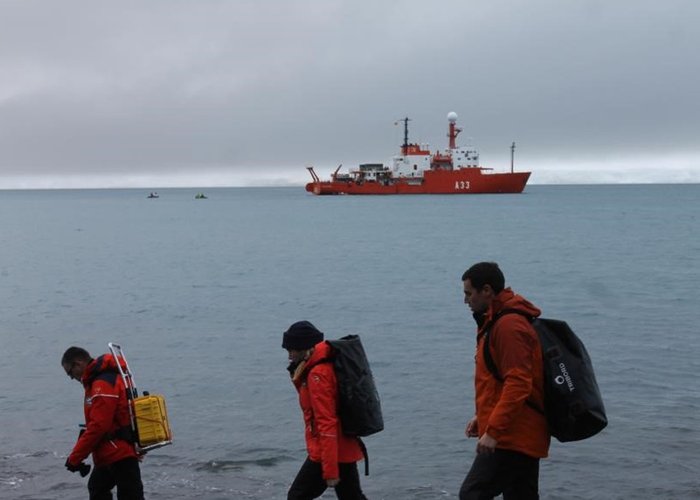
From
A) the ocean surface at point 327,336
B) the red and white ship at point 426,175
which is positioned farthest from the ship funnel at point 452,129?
the ocean surface at point 327,336

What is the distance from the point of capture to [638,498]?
8.77 meters

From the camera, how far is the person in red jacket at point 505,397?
481 centimetres

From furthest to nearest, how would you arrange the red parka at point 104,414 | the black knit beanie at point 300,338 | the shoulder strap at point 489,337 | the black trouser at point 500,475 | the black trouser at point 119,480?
the black trouser at point 119,480
the red parka at point 104,414
the black knit beanie at point 300,338
the black trouser at point 500,475
the shoulder strap at point 489,337

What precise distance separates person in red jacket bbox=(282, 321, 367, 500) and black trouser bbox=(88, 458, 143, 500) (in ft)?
4.12

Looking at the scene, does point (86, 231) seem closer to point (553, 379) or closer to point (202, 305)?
point (202, 305)

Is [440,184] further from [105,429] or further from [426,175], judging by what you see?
[105,429]

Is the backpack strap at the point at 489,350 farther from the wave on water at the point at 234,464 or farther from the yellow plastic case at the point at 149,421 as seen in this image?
the wave on water at the point at 234,464

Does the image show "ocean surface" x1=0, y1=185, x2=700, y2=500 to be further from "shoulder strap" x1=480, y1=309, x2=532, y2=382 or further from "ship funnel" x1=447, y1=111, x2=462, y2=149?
"ship funnel" x1=447, y1=111, x2=462, y2=149

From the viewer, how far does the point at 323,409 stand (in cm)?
532

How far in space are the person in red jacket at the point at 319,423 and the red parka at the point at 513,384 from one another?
87 cm

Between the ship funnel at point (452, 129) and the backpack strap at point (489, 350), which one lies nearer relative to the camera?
the backpack strap at point (489, 350)

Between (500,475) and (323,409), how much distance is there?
110 centimetres

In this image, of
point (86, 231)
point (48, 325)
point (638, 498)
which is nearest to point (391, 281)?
point (48, 325)

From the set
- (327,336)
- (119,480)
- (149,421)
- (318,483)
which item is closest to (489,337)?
(318,483)
